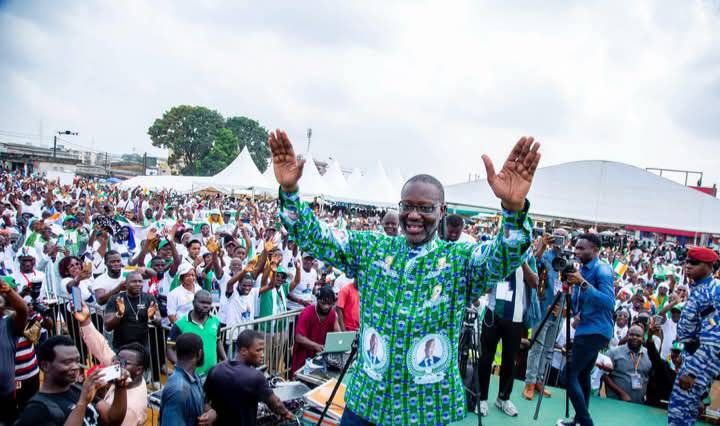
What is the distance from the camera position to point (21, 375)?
3896 millimetres

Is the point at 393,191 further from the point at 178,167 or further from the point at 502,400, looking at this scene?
the point at 178,167

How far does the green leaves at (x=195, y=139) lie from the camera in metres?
57.7

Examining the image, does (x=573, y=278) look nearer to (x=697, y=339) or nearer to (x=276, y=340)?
(x=697, y=339)

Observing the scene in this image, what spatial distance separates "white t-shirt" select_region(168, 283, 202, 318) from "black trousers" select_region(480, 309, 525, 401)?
3558 millimetres

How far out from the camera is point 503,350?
4.21 metres

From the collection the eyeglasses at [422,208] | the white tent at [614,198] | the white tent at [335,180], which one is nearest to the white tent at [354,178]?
the white tent at [335,180]

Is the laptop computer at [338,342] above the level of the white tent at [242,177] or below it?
below

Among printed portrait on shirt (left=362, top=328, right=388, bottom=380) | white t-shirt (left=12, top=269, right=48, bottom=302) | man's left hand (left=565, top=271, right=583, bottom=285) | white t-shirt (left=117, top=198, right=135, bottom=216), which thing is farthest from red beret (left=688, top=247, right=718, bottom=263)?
white t-shirt (left=117, top=198, right=135, bottom=216)

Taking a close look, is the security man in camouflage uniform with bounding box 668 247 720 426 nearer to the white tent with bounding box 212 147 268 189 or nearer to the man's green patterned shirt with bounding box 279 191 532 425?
the man's green patterned shirt with bounding box 279 191 532 425

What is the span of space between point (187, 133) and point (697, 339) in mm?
61823

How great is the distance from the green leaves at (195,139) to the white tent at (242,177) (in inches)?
1358

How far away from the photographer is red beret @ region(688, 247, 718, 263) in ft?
12.4

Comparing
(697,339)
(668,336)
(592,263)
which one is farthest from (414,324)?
(668,336)

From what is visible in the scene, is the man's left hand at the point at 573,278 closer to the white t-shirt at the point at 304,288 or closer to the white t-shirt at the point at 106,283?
the white t-shirt at the point at 304,288
